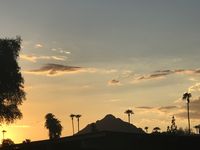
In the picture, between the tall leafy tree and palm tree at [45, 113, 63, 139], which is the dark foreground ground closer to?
the tall leafy tree

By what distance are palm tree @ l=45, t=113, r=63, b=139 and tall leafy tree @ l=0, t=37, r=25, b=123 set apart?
77.7 meters

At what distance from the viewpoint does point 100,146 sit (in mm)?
66250

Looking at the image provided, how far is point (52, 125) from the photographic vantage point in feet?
500

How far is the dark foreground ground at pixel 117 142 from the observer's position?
63281 millimetres

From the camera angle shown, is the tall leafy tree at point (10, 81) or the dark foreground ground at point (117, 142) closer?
the dark foreground ground at point (117, 142)

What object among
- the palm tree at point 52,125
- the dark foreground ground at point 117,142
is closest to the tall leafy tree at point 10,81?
the dark foreground ground at point 117,142

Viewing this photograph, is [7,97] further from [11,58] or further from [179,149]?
[179,149]

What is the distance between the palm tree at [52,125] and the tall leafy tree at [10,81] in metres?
77.7

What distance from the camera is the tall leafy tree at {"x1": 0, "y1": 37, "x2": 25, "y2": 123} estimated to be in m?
70.4

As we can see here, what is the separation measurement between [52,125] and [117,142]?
283 feet

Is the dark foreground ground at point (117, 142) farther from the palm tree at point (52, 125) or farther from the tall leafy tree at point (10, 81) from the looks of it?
the palm tree at point (52, 125)

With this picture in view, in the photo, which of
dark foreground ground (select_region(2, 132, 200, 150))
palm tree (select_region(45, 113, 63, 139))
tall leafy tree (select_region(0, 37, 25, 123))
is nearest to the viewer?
dark foreground ground (select_region(2, 132, 200, 150))

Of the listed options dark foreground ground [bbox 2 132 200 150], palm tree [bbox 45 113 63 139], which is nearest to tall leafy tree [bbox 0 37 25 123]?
dark foreground ground [bbox 2 132 200 150]

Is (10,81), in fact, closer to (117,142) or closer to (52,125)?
(117,142)
